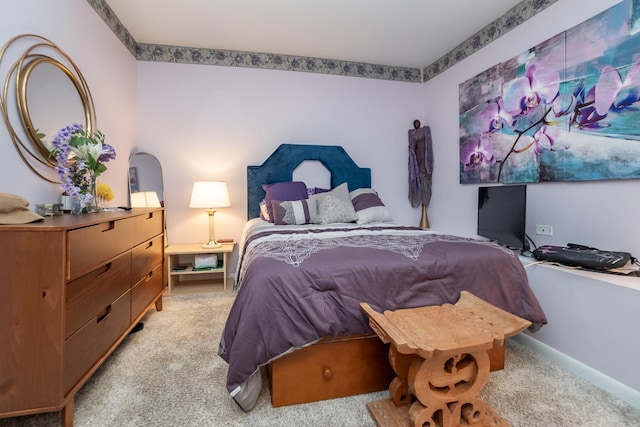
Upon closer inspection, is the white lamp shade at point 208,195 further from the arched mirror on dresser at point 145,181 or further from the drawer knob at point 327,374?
the drawer knob at point 327,374

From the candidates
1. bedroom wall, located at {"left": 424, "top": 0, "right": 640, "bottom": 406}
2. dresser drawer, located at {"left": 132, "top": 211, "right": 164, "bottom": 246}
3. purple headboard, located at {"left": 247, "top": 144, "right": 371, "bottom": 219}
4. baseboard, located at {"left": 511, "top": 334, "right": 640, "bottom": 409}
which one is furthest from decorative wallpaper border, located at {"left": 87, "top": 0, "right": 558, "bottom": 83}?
baseboard, located at {"left": 511, "top": 334, "right": 640, "bottom": 409}

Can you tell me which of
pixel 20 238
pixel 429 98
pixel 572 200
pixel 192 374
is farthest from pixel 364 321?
pixel 429 98

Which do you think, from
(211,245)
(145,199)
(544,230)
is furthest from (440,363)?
(145,199)

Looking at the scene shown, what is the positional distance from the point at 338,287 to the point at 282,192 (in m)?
1.87

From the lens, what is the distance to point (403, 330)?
128 centimetres

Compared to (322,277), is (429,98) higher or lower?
higher

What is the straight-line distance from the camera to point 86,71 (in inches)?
88.3

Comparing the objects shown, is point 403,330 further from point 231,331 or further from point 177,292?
point 177,292

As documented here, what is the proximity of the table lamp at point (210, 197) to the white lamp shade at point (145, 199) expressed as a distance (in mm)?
382

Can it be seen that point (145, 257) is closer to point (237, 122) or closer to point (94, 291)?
point (94, 291)

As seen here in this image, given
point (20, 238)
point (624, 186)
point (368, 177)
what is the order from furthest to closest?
point (368, 177) < point (624, 186) < point (20, 238)

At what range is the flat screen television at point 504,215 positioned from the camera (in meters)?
2.25

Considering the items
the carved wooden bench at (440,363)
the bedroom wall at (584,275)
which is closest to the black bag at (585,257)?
the bedroom wall at (584,275)

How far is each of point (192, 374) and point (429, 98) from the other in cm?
381
